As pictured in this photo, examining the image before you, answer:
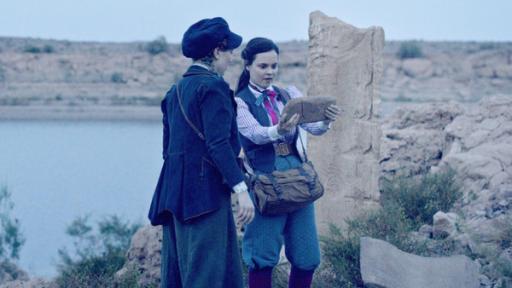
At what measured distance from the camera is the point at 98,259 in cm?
708

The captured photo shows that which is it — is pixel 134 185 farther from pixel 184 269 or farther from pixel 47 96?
pixel 47 96

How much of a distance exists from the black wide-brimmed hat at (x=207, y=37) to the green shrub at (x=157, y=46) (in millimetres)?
39617

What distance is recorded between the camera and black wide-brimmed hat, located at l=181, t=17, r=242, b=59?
427 centimetres

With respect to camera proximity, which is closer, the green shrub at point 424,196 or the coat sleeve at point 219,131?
the coat sleeve at point 219,131

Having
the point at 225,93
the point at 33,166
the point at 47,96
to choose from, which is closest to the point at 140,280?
the point at 225,93

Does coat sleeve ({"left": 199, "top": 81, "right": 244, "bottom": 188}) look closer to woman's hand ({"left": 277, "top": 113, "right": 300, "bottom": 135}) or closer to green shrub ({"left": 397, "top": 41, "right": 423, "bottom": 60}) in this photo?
woman's hand ({"left": 277, "top": 113, "right": 300, "bottom": 135})

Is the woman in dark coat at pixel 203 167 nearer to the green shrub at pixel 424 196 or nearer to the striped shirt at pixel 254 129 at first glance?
the striped shirt at pixel 254 129

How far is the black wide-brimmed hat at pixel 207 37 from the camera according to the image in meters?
4.27

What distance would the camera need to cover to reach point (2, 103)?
30.0 m

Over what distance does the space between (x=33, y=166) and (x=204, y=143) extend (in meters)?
13.8

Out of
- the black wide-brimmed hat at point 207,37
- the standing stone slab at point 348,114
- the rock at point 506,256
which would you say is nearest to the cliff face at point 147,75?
the standing stone slab at point 348,114

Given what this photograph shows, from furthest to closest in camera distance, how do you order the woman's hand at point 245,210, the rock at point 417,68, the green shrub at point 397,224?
the rock at point 417,68 → the green shrub at point 397,224 → the woman's hand at point 245,210

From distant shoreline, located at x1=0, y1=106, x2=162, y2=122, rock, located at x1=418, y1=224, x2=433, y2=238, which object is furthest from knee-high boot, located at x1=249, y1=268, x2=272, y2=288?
distant shoreline, located at x1=0, y1=106, x2=162, y2=122

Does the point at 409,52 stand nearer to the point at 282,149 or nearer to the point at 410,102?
the point at 410,102
